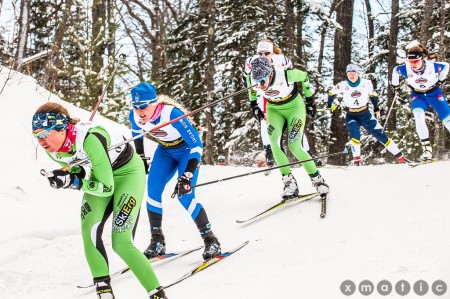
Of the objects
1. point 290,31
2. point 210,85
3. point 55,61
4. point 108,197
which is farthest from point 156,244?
point 290,31

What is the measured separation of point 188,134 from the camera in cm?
543

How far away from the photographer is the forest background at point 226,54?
41.1 feet

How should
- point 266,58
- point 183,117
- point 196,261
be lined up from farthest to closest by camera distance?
point 266,58
point 196,261
point 183,117

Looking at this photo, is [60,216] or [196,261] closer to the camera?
[196,261]

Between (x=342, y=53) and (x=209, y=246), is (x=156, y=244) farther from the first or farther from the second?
(x=342, y=53)

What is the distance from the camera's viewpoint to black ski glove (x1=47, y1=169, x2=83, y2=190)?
3.80m

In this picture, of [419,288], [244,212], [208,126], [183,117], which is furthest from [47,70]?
[419,288]

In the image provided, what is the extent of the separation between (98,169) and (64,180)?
0.85 feet

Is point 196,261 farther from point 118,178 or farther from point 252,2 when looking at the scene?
point 252,2

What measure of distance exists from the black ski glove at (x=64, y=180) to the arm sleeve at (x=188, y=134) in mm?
1686

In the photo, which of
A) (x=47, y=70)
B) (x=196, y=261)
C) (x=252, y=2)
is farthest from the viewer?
(x=252, y=2)

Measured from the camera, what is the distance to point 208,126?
15.0 m

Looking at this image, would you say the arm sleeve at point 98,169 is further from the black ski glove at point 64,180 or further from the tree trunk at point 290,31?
the tree trunk at point 290,31

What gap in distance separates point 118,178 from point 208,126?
1064 centimetres
